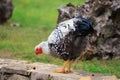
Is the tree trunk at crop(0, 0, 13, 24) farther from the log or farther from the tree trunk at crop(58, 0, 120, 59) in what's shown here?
the log

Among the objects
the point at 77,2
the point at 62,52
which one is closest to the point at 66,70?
the point at 62,52

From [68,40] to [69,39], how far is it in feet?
0.09

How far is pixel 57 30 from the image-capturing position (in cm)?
775

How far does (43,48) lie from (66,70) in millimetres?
611

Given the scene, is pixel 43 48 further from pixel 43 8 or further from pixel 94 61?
pixel 43 8

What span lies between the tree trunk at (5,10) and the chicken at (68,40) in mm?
9751

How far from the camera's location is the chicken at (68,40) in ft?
25.3

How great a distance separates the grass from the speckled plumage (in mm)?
1934

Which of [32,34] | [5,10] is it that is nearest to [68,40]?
[32,34]

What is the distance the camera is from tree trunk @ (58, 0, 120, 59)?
35.2 feet

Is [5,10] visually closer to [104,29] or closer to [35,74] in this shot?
[104,29]

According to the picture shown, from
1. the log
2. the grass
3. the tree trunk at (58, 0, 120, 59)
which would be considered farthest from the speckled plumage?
the tree trunk at (58, 0, 120, 59)

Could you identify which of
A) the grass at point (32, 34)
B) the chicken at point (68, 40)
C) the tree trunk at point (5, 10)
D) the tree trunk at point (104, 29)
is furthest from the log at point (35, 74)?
the tree trunk at point (5, 10)

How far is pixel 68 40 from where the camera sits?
7.73 meters
